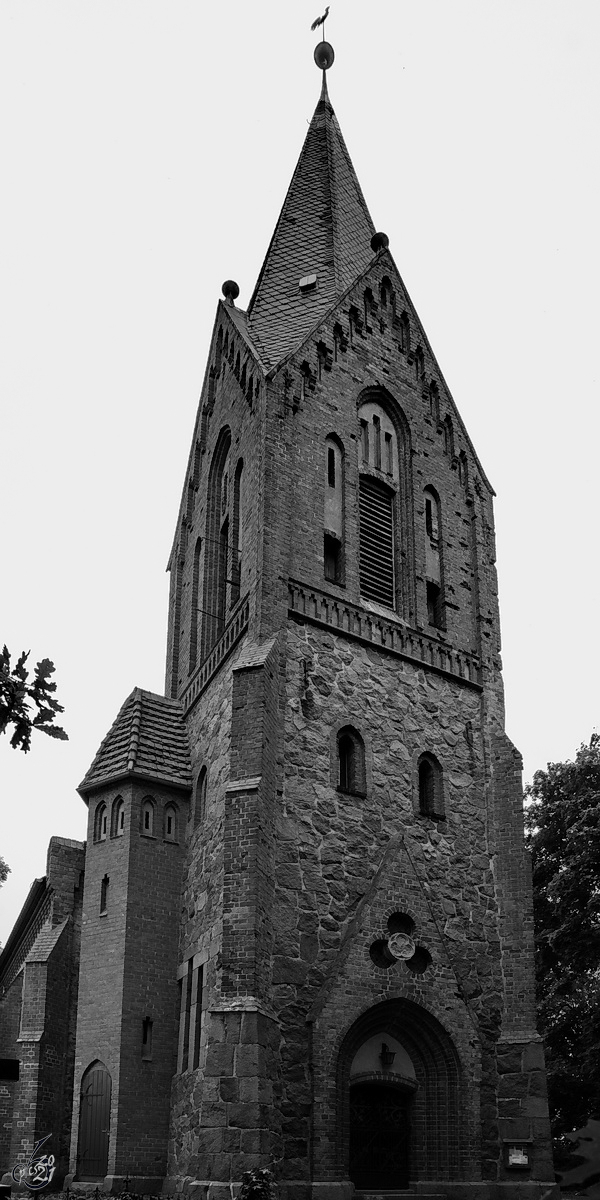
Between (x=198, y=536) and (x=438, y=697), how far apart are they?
8.10 metres

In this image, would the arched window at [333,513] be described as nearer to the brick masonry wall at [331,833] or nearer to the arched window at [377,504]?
the brick masonry wall at [331,833]

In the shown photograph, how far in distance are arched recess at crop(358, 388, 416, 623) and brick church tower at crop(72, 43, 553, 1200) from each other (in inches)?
2.4

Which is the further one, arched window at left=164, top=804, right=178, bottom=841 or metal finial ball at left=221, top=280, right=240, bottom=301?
metal finial ball at left=221, top=280, right=240, bottom=301

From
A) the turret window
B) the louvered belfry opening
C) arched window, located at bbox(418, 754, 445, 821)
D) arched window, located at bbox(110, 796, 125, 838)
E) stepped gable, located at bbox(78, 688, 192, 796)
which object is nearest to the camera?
the turret window

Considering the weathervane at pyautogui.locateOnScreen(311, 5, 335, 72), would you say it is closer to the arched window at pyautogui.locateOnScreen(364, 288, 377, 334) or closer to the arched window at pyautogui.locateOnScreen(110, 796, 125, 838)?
the arched window at pyautogui.locateOnScreen(364, 288, 377, 334)

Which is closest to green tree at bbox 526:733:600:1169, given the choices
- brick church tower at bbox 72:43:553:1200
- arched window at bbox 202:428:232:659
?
brick church tower at bbox 72:43:553:1200

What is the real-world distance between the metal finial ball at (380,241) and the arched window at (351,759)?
1311cm

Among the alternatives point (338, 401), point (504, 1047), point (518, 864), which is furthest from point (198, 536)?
point (504, 1047)

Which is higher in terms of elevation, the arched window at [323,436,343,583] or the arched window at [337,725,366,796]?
the arched window at [323,436,343,583]

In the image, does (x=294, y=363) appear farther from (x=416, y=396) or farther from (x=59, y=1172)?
(x=59, y=1172)

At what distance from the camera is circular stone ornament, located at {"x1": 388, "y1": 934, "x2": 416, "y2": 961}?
73.1ft

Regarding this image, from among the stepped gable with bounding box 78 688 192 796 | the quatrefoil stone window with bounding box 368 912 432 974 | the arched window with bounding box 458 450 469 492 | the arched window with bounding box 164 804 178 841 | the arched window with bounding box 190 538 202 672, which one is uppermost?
the arched window with bounding box 458 450 469 492

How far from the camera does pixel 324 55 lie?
39.2m

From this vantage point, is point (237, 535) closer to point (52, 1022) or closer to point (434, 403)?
point (434, 403)
